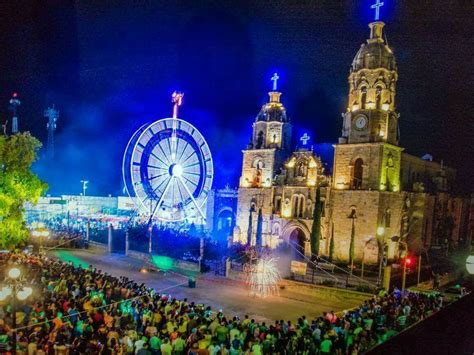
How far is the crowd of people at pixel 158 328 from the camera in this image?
1183 cm

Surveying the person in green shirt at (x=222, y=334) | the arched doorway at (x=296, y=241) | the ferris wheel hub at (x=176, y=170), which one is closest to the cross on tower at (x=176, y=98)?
the ferris wheel hub at (x=176, y=170)

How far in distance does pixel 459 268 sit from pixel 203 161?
27359 mm

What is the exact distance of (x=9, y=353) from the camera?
1055 centimetres

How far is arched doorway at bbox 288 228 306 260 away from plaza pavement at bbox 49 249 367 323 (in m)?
10.5

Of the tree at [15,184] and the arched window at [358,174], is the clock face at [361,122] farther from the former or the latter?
the tree at [15,184]

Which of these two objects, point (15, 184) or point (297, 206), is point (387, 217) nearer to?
point (297, 206)

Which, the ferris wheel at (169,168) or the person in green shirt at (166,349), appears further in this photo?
the ferris wheel at (169,168)

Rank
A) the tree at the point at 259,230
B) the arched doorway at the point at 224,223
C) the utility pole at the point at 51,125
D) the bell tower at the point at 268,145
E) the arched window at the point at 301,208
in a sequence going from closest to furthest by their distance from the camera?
the arched window at the point at 301,208
the tree at the point at 259,230
the bell tower at the point at 268,145
the arched doorway at the point at 224,223
the utility pole at the point at 51,125

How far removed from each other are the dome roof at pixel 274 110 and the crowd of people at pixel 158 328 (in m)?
26.1

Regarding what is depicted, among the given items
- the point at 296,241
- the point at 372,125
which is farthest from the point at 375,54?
the point at 296,241

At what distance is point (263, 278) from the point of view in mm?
26109

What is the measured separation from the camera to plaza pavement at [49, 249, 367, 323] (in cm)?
2101

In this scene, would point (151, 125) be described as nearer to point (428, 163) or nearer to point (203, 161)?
point (203, 161)

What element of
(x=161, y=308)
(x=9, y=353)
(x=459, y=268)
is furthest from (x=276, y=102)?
(x=9, y=353)
